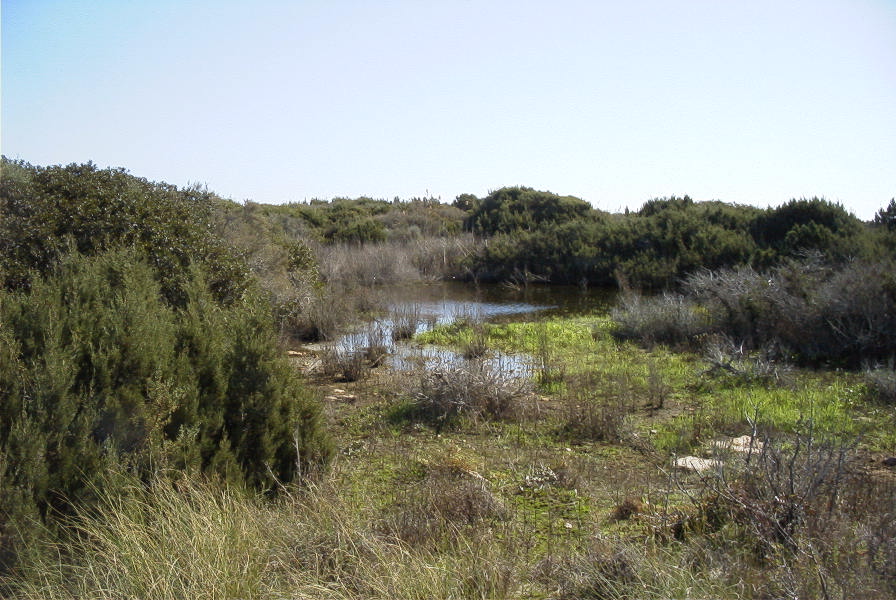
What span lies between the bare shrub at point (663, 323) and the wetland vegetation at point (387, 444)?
0.60 m

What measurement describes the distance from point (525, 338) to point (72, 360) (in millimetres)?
8732

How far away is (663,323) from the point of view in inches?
457

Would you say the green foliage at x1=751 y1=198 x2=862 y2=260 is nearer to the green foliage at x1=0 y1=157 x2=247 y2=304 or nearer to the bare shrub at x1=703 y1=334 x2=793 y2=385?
the bare shrub at x1=703 y1=334 x2=793 y2=385

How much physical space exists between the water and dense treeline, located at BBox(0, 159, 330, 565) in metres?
3.27

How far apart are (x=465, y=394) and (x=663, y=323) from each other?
568cm

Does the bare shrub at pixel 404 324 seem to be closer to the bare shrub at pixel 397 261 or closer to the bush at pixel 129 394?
the bare shrub at pixel 397 261

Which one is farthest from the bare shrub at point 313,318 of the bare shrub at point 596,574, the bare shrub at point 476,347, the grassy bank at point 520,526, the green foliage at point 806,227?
the green foliage at point 806,227

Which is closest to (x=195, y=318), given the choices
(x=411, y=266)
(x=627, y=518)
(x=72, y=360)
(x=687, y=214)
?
(x=72, y=360)

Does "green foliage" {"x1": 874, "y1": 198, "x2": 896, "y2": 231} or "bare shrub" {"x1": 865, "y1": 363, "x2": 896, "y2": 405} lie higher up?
"green foliage" {"x1": 874, "y1": 198, "x2": 896, "y2": 231}

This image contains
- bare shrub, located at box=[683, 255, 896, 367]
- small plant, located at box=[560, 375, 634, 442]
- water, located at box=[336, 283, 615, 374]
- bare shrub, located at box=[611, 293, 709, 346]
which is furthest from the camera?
bare shrub, located at box=[611, 293, 709, 346]

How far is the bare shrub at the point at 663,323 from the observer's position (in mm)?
11406

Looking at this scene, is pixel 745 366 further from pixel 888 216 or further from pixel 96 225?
pixel 888 216

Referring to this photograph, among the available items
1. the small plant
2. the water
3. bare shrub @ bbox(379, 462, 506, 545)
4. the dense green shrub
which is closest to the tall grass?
bare shrub @ bbox(379, 462, 506, 545)

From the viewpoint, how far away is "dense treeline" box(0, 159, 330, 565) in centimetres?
360
